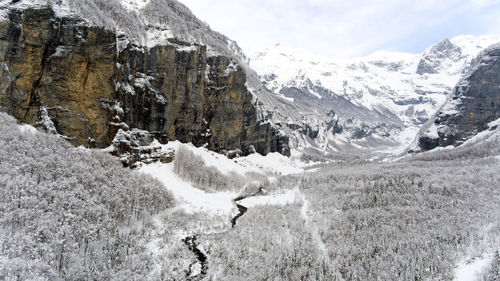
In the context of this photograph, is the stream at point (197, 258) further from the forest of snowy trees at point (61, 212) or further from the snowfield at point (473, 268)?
the snowfield at point (473, 268)

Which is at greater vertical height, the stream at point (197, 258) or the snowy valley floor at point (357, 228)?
the snowy valley floor at point (357, 228)

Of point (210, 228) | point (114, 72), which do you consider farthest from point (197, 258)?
point (114, 72)

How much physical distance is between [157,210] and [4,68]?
48.4m

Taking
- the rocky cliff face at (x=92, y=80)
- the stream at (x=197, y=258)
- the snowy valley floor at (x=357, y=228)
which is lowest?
the stream at (x=197, y=258)

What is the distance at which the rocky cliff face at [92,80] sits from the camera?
7681 cm

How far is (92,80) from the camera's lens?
3514 inches

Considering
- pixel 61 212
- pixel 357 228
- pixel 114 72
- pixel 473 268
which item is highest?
pixel 114 72

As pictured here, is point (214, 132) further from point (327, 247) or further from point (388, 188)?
point (327, 247)

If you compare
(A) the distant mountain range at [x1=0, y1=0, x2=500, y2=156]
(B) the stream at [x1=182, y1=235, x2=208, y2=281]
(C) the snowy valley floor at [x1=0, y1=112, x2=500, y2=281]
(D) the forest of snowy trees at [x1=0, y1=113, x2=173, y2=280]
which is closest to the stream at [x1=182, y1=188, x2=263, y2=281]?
(B) the stream at [x1=182, y1=235, x2=208, y2=281]

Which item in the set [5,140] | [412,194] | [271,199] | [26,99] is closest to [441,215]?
[412,194]

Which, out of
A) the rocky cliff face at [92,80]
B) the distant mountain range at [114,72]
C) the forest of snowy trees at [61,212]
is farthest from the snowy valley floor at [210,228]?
the distant mountain range at [114,72]

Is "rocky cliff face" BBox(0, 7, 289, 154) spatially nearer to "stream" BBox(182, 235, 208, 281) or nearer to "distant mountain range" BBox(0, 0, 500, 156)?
"distant mountain range" BBox(0, 0, 500, 156)

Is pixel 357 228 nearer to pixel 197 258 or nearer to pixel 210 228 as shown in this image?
pixel 210 228

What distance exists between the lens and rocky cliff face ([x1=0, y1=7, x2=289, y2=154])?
7681cm
